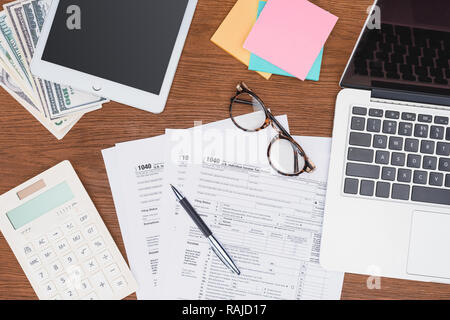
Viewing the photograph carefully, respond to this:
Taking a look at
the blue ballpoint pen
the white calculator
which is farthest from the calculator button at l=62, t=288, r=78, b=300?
the blue ballpoint pen

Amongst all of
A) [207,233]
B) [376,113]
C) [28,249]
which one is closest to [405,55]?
[376,113]

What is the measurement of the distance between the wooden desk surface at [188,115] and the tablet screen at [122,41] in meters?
0.05

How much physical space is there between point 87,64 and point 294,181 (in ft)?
1.46

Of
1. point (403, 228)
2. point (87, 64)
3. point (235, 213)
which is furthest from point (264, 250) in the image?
point (87, 64)

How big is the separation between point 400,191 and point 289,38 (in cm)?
35

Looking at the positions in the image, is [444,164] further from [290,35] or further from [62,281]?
[62,281]

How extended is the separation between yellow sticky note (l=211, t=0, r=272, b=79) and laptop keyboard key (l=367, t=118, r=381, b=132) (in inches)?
8.2

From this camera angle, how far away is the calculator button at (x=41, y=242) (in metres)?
0.75

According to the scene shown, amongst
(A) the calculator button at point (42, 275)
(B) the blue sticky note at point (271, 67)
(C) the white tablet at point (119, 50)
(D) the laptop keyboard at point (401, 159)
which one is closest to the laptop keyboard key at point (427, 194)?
(D) the laptop keyboard at point (401, 159)

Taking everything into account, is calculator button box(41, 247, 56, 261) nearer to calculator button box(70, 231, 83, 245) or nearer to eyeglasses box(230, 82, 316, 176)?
calculator button box(70, 231, 83, 245)

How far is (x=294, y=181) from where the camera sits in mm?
757

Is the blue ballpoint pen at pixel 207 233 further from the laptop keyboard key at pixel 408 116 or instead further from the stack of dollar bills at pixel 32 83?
the laptop keyboard key at pixel 408 116

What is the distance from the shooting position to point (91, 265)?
2.48ft
